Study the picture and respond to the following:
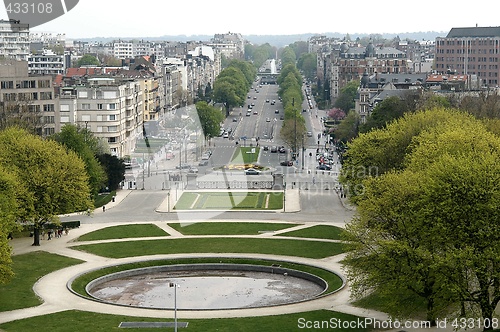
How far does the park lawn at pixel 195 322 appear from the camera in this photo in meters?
62.6

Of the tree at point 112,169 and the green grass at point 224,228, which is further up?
the tree at point 112,169

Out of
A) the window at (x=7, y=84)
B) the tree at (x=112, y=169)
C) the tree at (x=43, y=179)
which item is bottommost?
the tree at (x=112, y=169)

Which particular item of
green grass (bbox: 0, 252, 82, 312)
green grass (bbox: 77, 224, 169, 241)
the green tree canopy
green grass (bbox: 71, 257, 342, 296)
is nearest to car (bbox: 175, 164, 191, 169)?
green grass (bbox: 77, 224, 169, 241)

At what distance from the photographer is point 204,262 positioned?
83.9m

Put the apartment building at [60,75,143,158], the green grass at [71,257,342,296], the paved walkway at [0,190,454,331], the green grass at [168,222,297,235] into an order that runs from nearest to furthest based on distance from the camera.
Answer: the paved walkway at [0,190,454,331]
the green grass at [71,257,342,296]
the green grass at [168,222,297,235]
the apartment building at [60,75,143,158]

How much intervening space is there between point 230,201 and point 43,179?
102ft

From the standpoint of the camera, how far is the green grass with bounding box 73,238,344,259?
87.1 metres

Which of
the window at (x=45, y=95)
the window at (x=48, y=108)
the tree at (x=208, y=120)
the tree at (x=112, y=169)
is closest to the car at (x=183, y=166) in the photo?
the window at (x=48, y=108)

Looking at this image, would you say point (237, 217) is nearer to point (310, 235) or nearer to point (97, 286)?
point (310, 235)

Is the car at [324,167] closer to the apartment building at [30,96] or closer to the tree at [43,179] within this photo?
the apartment building at [30,96]

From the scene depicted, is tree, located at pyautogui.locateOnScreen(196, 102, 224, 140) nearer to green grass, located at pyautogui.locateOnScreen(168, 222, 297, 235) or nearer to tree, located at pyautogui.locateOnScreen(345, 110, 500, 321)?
green grass, located at pyautogui.locateOnScreen(168, 222, 297, 235)

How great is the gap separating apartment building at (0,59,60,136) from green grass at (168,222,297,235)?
144 ft


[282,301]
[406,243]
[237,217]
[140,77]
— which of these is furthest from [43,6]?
[140,77]

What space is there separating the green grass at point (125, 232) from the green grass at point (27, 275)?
325 inches
